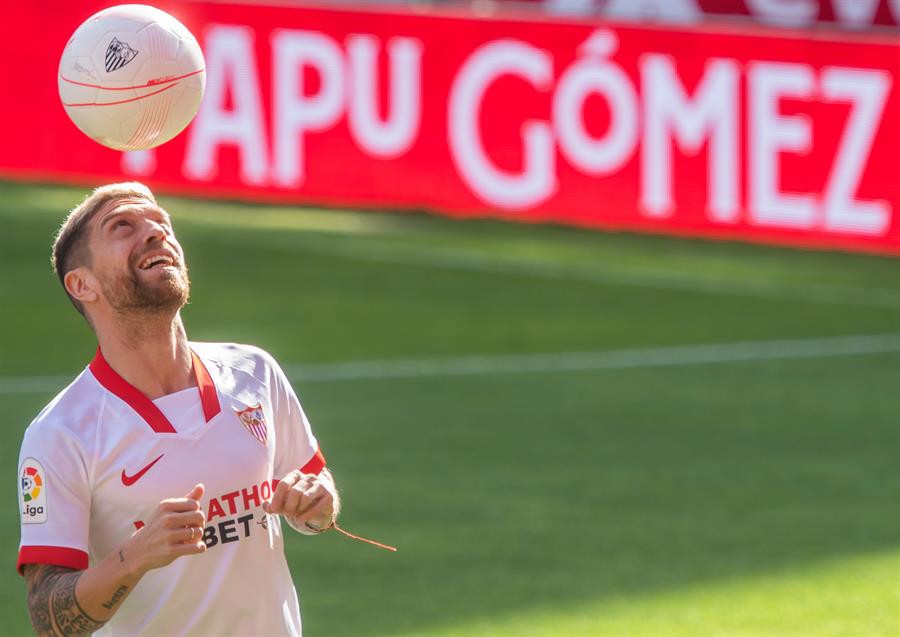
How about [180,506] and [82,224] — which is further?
[82,224]

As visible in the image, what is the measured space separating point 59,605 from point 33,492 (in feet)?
0.98

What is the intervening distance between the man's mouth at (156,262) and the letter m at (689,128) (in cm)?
1335

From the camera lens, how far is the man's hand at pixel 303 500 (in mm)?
4770

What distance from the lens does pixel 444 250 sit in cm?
2084

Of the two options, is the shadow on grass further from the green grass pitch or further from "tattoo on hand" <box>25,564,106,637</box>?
"tattoo on hand" <box>25,564,106,637</box>

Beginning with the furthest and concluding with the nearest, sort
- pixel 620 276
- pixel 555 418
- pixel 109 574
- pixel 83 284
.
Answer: pixel 620 276 < pixel 555 418 < pixel 83 284 < pixel 109 574

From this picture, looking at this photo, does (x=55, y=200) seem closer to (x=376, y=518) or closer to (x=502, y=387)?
(x=502, y=387)

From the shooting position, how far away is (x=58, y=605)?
4.65m

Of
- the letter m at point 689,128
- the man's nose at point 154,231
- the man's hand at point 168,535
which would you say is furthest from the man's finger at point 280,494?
the letter m at point 689,128

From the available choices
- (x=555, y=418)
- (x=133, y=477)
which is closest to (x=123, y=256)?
(x=133, y=477)

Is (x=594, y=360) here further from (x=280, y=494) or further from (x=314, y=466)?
(x=280, y=494)

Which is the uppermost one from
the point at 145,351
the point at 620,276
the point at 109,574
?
the point at 145,351

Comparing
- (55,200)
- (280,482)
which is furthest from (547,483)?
(55,200)

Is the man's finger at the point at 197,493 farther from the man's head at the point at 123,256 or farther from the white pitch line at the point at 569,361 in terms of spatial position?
the white pitch line at the point at 569,361
